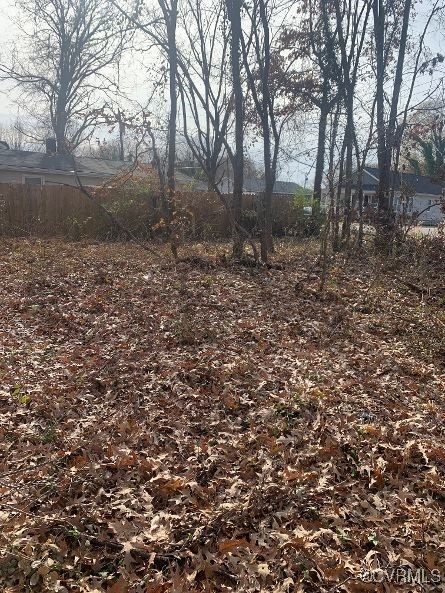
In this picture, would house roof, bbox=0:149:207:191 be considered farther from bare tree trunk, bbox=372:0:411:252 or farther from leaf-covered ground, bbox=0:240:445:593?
leaf-covered ground, bbox=0:240:445:593

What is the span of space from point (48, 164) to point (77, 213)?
10.2 metres

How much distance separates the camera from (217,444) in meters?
4.01

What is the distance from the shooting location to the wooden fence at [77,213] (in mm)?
15000

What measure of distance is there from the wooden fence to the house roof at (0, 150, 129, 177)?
20.3 ft

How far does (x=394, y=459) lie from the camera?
370cm

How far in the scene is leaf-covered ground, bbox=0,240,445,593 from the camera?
2.76 metres

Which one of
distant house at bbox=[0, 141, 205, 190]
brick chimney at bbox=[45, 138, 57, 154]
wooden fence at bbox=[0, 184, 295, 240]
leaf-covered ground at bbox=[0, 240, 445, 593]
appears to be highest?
brick chimney at bbox=[45, 138, 57, 154]

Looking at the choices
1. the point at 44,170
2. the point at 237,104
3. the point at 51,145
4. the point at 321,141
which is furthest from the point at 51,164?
the point at 237,104

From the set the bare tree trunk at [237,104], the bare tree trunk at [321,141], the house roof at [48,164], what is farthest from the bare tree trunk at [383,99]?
the house roof at [48,164]

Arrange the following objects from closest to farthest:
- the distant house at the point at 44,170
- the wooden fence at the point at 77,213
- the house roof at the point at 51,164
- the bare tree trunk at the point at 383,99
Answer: the bare tree trunk at the point at 383,99, the wooden fence at the point at 77,213, the distant house at the point at 44,170, the house roof at the point at 51,164

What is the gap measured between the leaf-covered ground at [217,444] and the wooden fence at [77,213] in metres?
7.85

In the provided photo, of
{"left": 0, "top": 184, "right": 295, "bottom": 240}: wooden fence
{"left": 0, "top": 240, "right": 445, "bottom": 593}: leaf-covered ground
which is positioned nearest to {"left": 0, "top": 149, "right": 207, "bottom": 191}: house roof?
{"left": 0, "top": 184, "right": 295, "bottom": 240}: wooden fence

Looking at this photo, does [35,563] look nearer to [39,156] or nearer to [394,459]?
[394,459]

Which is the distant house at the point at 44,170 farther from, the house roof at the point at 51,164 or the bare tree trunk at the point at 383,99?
the bare tree trunk at the point at 383,99
